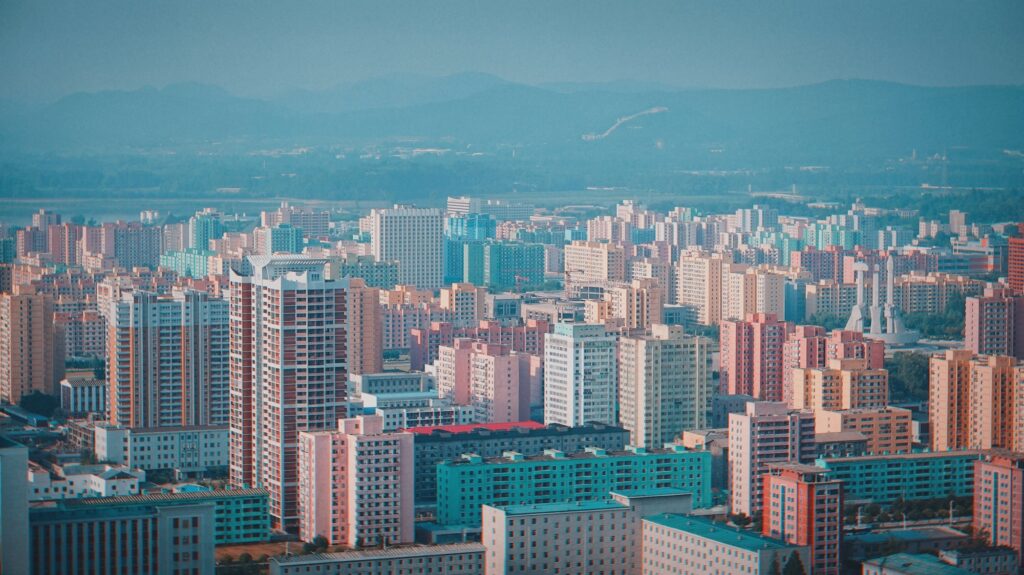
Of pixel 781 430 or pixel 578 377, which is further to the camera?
pixel 578 377

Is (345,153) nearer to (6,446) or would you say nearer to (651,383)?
(651,383)

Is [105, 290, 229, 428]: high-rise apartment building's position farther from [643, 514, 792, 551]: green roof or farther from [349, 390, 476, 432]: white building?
[643, 514, 792, 551]: green roof

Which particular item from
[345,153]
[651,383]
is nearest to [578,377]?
[651,383]

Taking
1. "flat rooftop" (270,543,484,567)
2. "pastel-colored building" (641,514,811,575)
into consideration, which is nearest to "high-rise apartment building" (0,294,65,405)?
"flat rooftop" (270,543,484,567)

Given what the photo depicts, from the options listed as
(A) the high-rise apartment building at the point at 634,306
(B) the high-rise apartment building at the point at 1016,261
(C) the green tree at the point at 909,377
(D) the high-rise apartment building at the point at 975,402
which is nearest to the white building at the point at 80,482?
(D) the high-rise apartment building at the point at 975,402

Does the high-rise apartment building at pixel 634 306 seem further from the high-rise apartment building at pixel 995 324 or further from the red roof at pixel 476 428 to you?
the red roof at pixel 476 428

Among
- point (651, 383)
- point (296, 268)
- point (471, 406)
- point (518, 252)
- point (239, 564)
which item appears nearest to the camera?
point (239, 564)

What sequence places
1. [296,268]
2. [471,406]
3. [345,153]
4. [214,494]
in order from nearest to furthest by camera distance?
[214,494]
[296,268]
[471,406]
[345,153]
